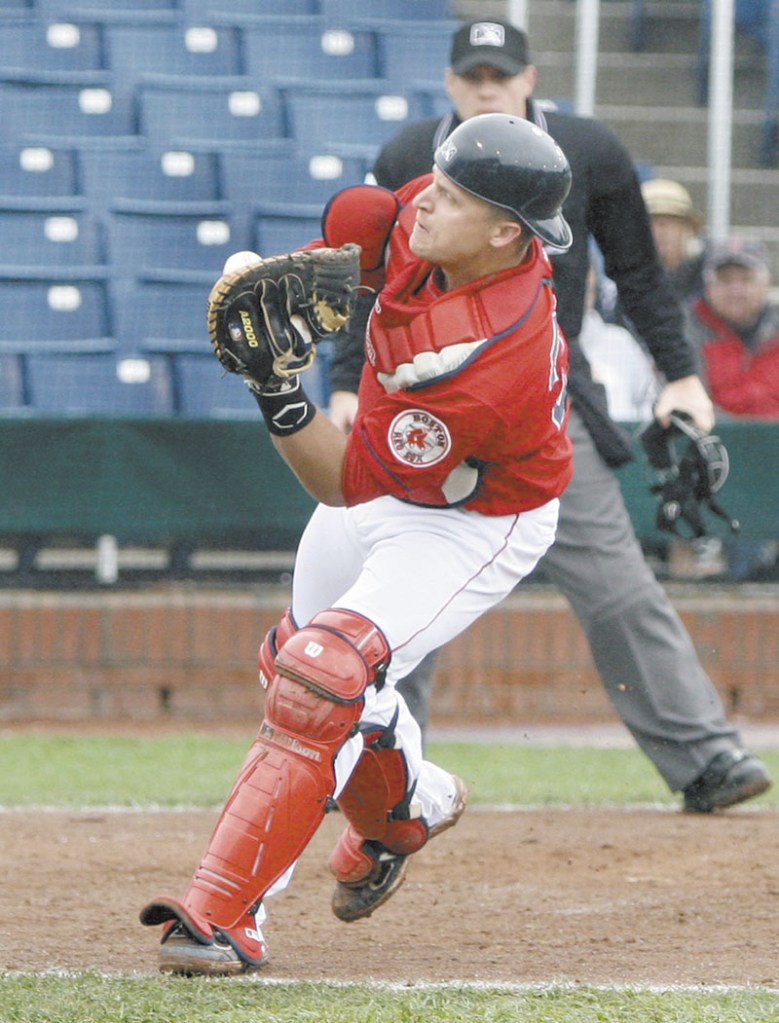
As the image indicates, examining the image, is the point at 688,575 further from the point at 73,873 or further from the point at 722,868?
the point at 73,873

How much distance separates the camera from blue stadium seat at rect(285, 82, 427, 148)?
8.82 meters

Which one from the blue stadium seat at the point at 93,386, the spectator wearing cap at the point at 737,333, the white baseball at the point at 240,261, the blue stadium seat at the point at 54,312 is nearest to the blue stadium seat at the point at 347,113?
the blue stadium seat at the point at 54,312

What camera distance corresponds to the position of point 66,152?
8383 millimetres

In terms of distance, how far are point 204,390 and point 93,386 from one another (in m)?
0.49

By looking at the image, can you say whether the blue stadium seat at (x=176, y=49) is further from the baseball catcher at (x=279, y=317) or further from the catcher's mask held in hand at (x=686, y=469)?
the baseball catcher at (x=279, y=317)

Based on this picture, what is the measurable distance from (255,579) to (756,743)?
2.23 metres

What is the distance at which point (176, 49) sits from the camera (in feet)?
30.7

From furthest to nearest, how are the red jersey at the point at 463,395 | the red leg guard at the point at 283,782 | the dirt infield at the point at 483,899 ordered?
1. the dirt infield at the point at 483,899
2. the red jersey at the point at 463,395
3. the red leg guard at the point at 283,782

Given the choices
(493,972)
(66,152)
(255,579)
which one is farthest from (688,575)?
(493,972)

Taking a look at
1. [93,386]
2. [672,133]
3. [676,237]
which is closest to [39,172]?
[93,386]

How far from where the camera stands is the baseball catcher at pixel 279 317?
303 cm

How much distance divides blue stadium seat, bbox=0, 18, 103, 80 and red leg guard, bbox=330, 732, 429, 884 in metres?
6.60

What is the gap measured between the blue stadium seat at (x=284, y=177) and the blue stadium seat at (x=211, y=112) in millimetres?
374

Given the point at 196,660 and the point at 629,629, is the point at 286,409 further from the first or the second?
the point at 196,660
